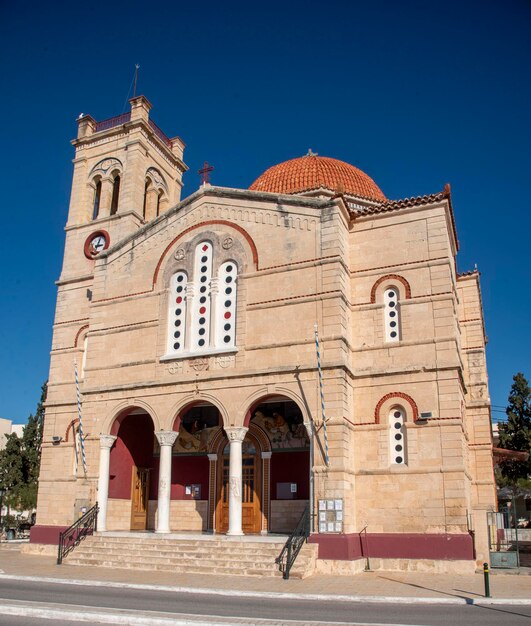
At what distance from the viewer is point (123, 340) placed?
24.9 meters

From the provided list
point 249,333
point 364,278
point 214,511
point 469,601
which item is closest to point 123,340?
point 249,333

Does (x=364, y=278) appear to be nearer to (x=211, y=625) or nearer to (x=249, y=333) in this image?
(x=249, y=333)

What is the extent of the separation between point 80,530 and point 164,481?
11.1 ft

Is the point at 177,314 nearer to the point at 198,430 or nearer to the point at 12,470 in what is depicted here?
the point at 198,430

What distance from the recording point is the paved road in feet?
36.5

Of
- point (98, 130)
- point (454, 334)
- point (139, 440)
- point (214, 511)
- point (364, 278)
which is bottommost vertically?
point (214, 511)

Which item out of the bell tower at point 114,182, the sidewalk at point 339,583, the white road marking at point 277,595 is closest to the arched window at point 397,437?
the sidewalk at point 339,583

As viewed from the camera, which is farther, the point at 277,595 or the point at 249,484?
the point at 249,484

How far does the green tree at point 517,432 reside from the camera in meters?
→ 37.6

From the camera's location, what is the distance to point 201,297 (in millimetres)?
24141

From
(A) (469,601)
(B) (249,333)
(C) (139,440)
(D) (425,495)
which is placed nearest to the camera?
(A) (469,601)

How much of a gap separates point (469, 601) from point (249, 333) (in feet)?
36.8

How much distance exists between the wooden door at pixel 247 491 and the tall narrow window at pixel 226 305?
424 cm

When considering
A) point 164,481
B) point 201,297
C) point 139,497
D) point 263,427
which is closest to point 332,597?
point 164,481
